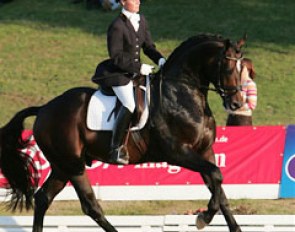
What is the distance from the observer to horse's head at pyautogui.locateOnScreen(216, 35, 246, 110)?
313 inches

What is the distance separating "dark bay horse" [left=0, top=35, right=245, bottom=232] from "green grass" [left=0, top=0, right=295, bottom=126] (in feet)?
31.1

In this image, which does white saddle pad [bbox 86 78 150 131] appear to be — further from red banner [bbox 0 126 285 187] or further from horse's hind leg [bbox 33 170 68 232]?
red banner [bbox 0 126 285 187]

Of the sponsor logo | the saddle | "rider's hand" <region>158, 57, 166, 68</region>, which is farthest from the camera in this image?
the sponsor logo

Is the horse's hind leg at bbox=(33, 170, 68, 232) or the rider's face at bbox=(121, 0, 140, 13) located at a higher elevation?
the rider's face at bbox=(121, 0, 140, 13)

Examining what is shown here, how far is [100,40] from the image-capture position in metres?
24.5

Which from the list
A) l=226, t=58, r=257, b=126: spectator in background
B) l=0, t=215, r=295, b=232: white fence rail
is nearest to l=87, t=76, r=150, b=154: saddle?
l=0, t=215, r=295, b=232: white fence rail

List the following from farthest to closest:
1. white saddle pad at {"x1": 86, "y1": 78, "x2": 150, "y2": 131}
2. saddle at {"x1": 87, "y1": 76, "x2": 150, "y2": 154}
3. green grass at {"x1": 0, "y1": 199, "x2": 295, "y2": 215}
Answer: green grass at {"x1": 0, "y1": 199, "x2": 295, "y2": 215}, white saddle pad at {"x1": 86, "y1": 78, "x2": 150, "y2": 131}, saddle at {"x1": 87, "y1": 76, "x2": 150, "y2": 154}

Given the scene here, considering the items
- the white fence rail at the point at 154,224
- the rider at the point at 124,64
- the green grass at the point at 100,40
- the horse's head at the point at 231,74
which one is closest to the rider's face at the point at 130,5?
the rider at the point at 124,64

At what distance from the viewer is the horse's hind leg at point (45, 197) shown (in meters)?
9.02

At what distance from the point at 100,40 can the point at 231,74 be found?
55.2 ft

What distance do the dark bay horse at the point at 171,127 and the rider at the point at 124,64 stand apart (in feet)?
0.57

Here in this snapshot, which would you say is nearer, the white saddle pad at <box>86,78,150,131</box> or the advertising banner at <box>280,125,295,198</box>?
the white saddle pad at <box>86,78,150,131</box>

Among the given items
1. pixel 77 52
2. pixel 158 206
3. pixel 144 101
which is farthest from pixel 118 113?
pixel 77 52

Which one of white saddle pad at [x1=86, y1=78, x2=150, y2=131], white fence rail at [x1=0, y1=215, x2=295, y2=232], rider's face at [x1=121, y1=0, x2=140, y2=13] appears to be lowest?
white fence rail at [x1=0, y1=215, x2=295, y2=232]
